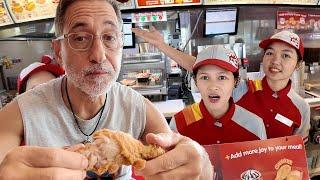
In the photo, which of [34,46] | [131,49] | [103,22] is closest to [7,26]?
[34,46]

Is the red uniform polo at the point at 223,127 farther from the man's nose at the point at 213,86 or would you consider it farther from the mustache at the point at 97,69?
the mustache at the point at 97,69

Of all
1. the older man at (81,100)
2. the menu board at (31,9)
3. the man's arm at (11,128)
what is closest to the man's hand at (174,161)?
the older man at (81,100)

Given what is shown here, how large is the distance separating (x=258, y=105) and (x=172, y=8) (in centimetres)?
185

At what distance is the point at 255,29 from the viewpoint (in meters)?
5.44

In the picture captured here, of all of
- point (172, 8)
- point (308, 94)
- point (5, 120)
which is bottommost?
point (308, 94)

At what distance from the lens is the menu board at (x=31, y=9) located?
10.9ft

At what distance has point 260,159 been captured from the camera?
1475 millimetres

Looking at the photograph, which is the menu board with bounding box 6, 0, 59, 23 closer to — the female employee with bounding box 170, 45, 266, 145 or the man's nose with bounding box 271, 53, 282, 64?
the female employee with bounding box 170, 45, 266, 145

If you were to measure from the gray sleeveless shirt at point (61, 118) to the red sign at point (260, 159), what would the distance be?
39cm

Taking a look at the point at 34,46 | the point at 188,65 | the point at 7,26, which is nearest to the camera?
the point at 188,65

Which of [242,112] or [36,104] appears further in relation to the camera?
[242,112]

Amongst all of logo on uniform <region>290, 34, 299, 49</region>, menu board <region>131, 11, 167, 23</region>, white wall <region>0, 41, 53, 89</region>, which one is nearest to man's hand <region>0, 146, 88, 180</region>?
logo on uniform <region>290, 34, 299, 49</region>

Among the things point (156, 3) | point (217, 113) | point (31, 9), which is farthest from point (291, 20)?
point (31, 9)

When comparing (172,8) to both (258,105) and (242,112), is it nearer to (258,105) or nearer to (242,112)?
(258,105)
